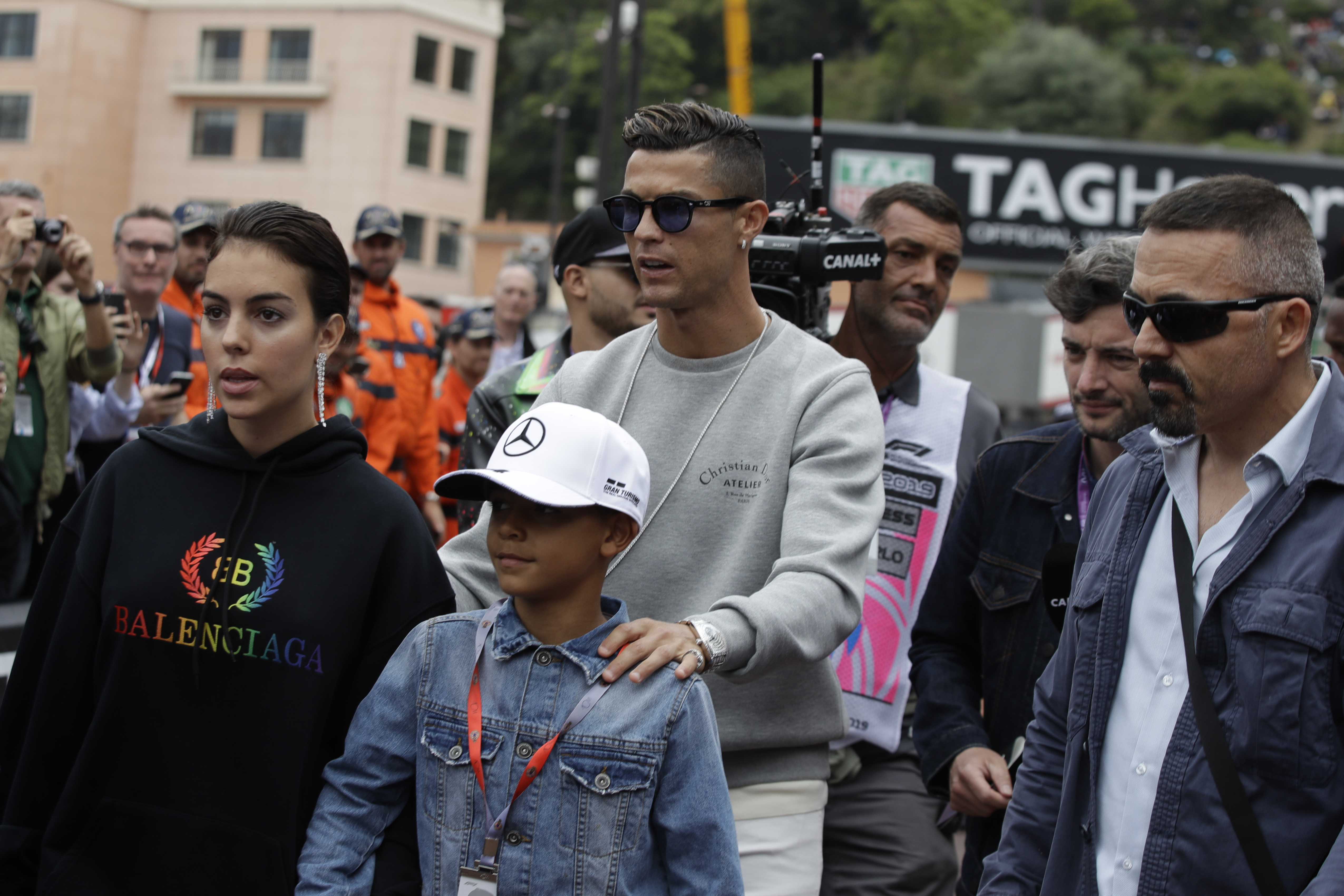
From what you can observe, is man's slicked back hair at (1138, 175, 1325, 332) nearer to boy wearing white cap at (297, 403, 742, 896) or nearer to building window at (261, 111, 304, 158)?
boy wearing white cap at (297, 403, 742, 896)

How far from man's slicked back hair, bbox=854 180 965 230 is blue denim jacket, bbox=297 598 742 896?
245 centimetres

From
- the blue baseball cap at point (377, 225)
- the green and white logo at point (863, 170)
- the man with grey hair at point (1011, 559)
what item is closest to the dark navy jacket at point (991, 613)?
the man with grey hair at point (1011, 559)

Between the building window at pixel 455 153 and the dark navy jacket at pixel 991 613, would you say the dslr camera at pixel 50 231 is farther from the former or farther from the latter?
the building window at pixel 455 153

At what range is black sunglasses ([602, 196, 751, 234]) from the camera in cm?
297

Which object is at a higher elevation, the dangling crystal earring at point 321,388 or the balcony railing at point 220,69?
the balcony railing at point 220,69

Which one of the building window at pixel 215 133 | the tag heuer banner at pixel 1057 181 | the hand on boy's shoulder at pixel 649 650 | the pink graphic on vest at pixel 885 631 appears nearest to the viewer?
the hand on boy's shoulder at pixel 649 650

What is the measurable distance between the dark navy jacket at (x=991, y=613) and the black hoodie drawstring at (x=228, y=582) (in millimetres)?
1874

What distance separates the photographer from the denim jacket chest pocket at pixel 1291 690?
2256 mm

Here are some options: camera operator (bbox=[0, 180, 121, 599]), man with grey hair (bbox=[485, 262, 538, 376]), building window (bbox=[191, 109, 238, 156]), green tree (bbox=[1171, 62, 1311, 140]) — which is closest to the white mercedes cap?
camera operator (bbox=[0, 180, 121, 599])

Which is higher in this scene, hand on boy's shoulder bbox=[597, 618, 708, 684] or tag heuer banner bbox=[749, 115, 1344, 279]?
tag heuer banner bbox=[749, 115, 1344, 279]

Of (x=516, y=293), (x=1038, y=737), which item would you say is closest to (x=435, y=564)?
(x=1038, y=737)

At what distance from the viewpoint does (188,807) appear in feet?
8.64

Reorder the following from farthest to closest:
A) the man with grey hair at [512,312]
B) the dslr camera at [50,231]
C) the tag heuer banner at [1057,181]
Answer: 1. the tag heuer banner at [1057,181]
2. the man with grey hair at [512,312]
3. the dslr camera at [50,231]

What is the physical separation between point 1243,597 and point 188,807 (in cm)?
200
